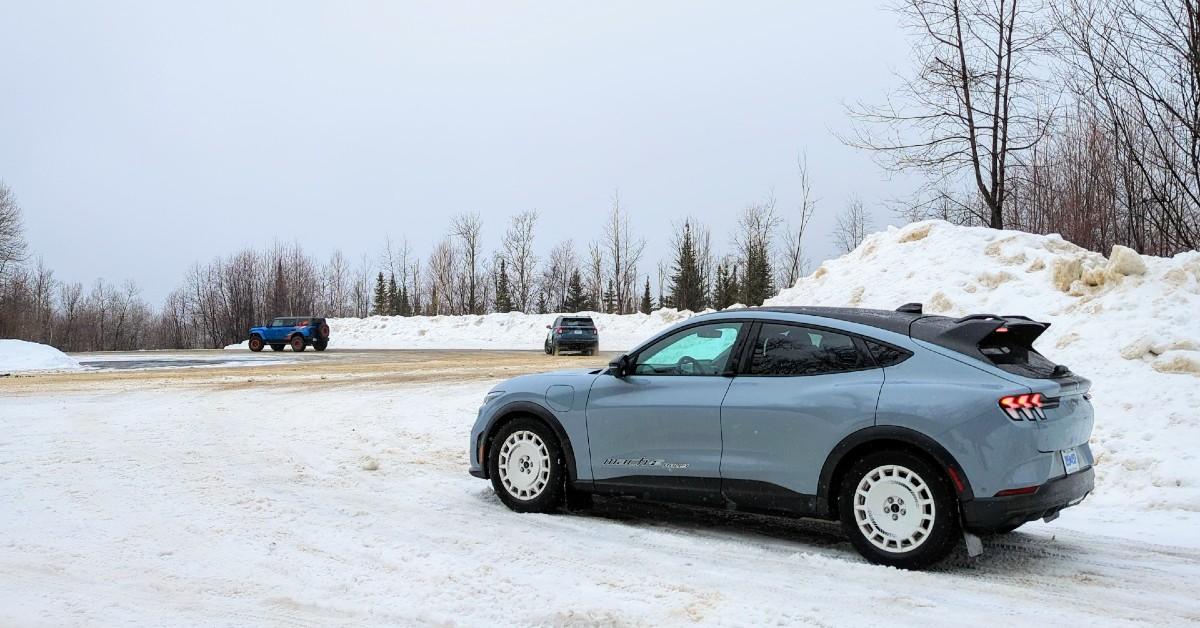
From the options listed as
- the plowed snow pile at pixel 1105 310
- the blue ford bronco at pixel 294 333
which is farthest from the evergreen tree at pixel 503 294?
the plowed snow pile at pixel 1105 310

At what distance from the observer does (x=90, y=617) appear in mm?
3730

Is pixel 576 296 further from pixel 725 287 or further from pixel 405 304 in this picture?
pixel 405 304

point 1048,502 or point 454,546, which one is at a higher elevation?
point 1048,502

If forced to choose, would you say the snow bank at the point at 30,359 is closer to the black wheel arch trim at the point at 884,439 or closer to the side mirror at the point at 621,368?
the side mirror at the point at 621,368

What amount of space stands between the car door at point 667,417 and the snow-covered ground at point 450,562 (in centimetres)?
38

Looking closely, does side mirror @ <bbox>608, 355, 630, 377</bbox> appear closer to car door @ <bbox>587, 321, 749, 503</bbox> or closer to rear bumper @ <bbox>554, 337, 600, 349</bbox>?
car door @ <bbox>587, 321, 749, 503</bbox>

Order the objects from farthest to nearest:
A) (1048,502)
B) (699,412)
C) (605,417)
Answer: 1. (605,417)
2. (699,412)
3. (1048,502)

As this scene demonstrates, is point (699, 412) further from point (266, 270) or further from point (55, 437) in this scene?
point (266, 270)

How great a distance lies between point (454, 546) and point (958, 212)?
2089 cm

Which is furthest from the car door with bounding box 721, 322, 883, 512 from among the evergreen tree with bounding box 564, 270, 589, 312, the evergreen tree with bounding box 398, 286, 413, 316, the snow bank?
the evergreen tree with bounding box 398, 286, 413, 316

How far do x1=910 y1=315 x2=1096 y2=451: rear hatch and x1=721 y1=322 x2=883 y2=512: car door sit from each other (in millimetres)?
513

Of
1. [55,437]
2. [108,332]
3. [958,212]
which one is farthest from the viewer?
[108,332]

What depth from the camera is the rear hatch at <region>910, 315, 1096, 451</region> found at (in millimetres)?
4488

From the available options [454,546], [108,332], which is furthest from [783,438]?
[108,332]
